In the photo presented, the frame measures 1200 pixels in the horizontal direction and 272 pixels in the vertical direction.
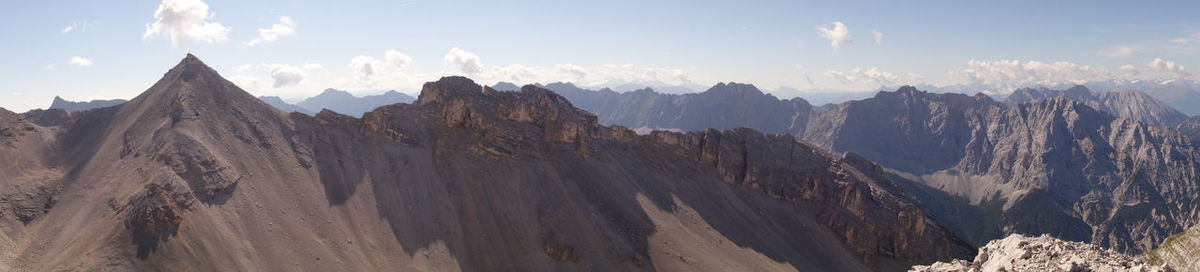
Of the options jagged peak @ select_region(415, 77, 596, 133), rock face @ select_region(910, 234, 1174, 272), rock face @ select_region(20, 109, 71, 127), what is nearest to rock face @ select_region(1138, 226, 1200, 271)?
rock face @ select_region(910, 234, 1174, 272)

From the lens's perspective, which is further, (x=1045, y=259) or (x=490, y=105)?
(x=490, y=105)

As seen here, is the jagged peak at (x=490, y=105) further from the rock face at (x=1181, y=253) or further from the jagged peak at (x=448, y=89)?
the rock face at (x=1181, y=253)

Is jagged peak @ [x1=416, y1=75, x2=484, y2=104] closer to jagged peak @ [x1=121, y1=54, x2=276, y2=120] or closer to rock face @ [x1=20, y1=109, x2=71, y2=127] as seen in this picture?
jagged peak @ [x1=121, y1=54, x2=276, y2=120]

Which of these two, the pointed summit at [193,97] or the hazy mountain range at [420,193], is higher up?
the pointed summit at [193,97]

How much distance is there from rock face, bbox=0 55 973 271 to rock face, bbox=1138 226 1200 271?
9101 cm

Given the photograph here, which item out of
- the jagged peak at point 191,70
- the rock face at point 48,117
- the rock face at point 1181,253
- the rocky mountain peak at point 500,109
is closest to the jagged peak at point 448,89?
the rocky mountain peak at point 500,109

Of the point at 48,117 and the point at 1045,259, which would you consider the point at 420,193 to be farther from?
the point at 1045,259

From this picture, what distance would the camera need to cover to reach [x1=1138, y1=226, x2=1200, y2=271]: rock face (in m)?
42.3

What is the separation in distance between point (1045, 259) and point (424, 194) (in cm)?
12464

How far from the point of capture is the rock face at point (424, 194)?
103 m

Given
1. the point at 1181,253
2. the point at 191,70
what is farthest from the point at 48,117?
the point at 1181,253

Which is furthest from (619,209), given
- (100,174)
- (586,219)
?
(100,174)

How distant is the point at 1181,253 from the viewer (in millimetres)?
43562

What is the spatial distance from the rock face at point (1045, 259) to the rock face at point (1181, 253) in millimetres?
20078
